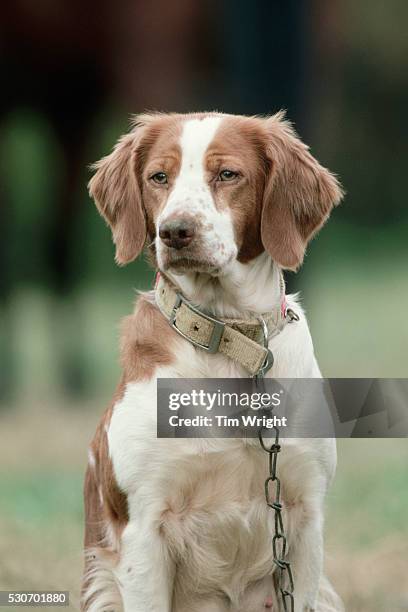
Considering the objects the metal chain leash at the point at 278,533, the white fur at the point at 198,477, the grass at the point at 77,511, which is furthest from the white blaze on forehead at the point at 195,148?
the grass at the point at 77,511

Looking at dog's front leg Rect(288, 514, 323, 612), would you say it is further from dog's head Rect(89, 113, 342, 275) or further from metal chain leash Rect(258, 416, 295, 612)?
dog's head Rect(89, 113, 342, 275)

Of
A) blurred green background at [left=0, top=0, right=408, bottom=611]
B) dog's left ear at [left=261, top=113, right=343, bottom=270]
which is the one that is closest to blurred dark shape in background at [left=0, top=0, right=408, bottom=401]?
blurred green background at [left=0, top=0, right=408, bottom=611]

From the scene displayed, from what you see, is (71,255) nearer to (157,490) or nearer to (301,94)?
(301,94)

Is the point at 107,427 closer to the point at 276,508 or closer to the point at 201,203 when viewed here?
the point at 276,508

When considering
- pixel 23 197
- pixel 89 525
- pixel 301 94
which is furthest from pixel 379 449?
pixel 23 197

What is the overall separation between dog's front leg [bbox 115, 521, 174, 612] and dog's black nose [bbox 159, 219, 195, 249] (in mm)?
800

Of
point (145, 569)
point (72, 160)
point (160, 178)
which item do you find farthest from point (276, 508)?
point (72, 160)

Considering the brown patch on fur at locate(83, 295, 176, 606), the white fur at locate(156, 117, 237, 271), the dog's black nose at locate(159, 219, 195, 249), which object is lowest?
the brown patch on fur at locate(83, 295, 176, 606)

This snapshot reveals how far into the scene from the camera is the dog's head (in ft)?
10.6

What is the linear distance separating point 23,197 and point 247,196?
16.8ft

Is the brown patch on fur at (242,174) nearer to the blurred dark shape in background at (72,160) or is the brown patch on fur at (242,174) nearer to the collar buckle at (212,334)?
the collar buckle at (212,334)

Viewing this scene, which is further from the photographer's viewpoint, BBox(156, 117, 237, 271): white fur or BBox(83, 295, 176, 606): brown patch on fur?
BBox(83, 295, 176, 606): brown patch on fur

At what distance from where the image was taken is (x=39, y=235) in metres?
8.12

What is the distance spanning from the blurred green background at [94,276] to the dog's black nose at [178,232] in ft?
5.07
